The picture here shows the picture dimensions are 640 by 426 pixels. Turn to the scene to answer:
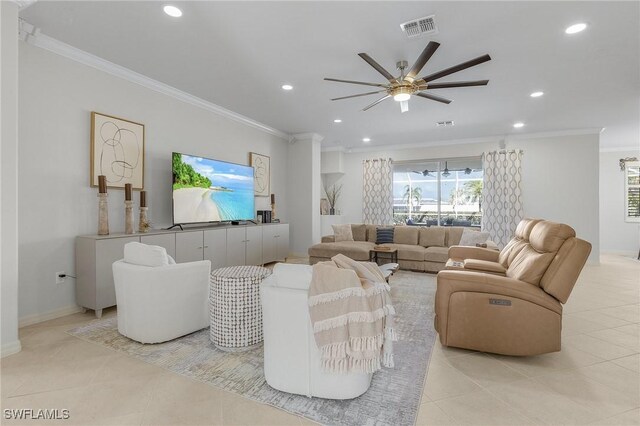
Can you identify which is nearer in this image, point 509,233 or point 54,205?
point 54,205

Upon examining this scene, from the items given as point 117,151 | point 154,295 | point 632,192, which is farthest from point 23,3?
point 632,192

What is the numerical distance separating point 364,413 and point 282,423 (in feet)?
1.47

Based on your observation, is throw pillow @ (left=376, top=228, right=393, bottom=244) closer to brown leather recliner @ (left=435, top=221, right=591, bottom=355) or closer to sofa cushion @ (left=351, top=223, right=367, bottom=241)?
sofa cushion @ (left=351, top=223, right=367, bottom=241)

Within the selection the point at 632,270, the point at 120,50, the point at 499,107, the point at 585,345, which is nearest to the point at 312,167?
the point at 499,107

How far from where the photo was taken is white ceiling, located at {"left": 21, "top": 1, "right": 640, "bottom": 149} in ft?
8.38

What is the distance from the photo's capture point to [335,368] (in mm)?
1696

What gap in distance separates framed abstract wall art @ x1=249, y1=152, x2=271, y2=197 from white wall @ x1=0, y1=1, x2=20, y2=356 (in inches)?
142

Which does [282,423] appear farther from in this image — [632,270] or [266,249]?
[632,270]

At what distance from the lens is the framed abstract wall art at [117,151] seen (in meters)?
3.40

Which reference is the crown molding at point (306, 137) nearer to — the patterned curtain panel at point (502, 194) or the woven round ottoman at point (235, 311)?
the patterned curtain panel at point (502, 194)

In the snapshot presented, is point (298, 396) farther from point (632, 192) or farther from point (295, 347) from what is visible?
point (632, 192)

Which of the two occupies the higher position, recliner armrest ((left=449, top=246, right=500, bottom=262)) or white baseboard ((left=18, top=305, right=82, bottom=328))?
recliner armrest ((left=449, top=246, right=500, bottom=262))

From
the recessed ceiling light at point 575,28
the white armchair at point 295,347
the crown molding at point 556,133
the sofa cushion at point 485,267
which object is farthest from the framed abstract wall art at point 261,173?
the crown molding at point 556,133

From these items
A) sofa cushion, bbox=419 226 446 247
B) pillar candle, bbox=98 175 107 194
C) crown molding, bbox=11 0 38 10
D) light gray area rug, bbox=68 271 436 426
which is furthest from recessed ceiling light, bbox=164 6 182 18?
sofa cushion, bbox=419 226 446 247
